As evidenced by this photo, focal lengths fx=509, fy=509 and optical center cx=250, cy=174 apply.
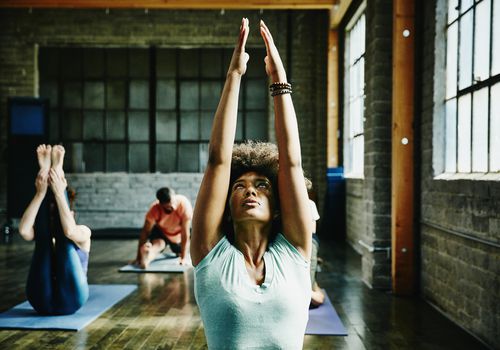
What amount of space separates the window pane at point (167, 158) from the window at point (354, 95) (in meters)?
3.01

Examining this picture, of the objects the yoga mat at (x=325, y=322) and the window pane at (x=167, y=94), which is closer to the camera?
the yoga mat at (x=325, y=322)

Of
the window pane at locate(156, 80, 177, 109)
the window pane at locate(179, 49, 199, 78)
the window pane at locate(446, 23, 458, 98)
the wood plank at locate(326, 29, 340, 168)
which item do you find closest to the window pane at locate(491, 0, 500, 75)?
the window pane at locate(446, 23, 458, 98)

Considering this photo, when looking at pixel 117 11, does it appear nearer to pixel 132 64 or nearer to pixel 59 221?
pixel 132 64

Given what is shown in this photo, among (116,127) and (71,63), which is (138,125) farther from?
(71,63)

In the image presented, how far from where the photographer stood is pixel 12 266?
561 centimetres

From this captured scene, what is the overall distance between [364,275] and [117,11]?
637 centimetres

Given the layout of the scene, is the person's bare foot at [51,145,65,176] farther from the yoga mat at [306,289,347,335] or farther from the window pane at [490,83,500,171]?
the window pane at [490,83,500,171]

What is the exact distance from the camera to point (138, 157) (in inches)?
348

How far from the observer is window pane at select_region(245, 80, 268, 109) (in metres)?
8.87

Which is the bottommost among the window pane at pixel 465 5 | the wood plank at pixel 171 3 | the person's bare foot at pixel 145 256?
the person's bare foot at pixel 145 256

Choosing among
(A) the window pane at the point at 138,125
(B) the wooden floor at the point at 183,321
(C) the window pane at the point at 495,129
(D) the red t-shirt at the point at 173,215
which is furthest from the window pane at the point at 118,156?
(C) the window pane at the point at 495,129

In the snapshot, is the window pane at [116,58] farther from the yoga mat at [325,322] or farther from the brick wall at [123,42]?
the yoga mat at [325,322]

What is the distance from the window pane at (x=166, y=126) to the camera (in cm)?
887

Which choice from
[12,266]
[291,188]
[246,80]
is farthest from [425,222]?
[246,80]
